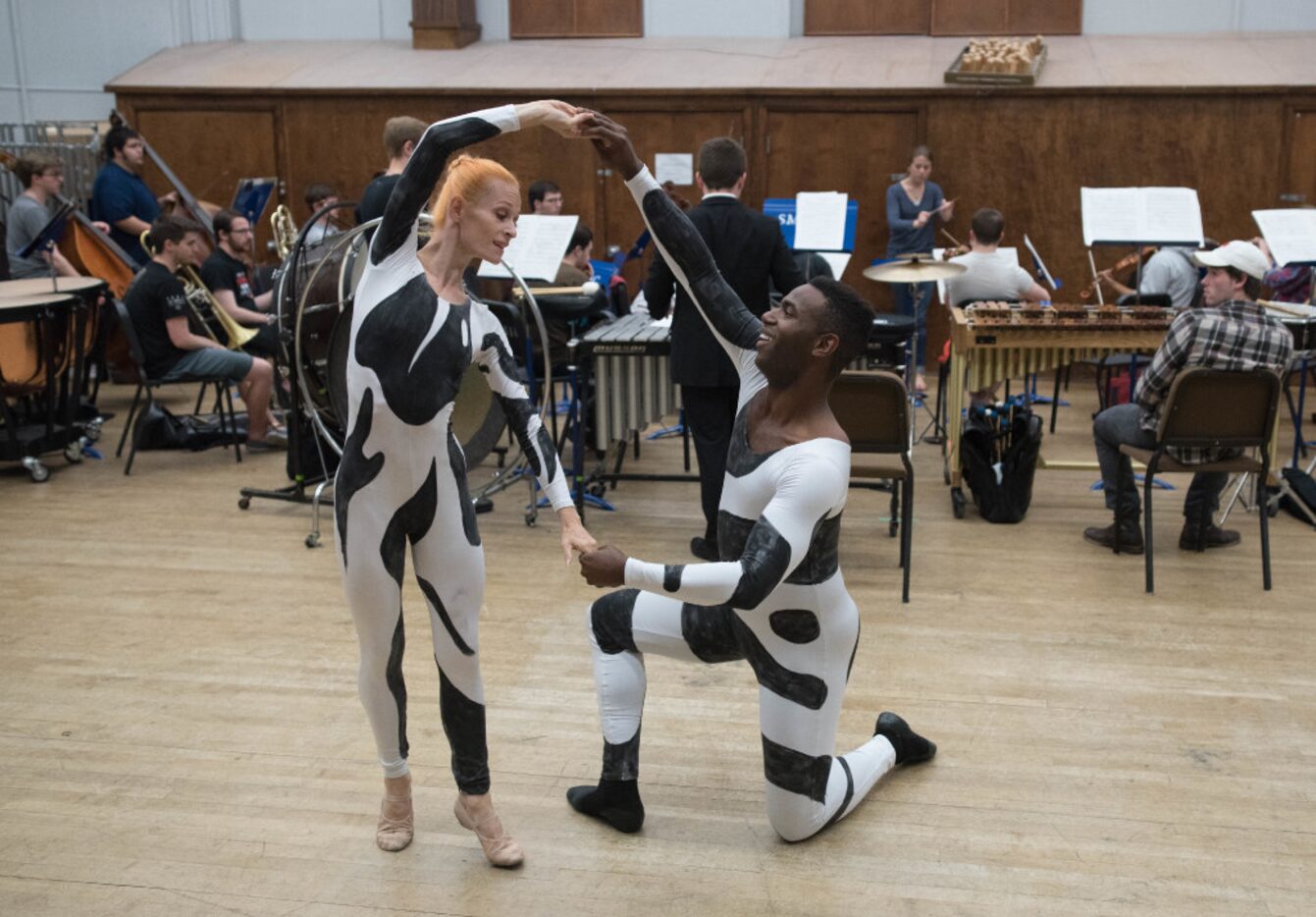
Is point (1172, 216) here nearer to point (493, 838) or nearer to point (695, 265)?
point (695, 265)

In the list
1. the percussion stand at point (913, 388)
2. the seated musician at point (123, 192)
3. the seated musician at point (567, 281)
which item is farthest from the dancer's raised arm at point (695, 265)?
the seated musician at point (123, 192)

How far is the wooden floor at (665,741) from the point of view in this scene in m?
2.82

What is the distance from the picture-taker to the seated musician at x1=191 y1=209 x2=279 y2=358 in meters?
6.93

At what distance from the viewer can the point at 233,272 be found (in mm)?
7129

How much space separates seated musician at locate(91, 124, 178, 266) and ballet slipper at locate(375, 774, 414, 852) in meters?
6.07

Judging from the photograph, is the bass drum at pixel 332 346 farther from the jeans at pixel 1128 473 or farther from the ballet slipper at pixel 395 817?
the jeans at pixel 1128 473

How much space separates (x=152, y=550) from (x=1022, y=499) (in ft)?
11.7

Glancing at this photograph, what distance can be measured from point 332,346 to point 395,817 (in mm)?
2255

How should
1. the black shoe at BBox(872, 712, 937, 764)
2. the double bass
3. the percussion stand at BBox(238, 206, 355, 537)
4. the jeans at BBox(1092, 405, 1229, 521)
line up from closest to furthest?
1. the black shoe at BBox(872, 712, 937, 764)
2. the jeans at BBox(1092, 405, 1229, 521)
3. the percussion stand at BBox(238, 206, 355, 537)
4. the double bass

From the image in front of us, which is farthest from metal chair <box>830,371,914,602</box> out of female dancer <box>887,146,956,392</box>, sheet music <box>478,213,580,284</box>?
female dancer <box>887,146,956,392</box>

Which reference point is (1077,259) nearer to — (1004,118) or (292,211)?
(1004,118)

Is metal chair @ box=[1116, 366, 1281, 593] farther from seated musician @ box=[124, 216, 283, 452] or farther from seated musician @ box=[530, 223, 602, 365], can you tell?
seated musician @ box=[124, 216, 283, 452]

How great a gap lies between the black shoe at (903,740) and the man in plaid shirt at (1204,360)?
2.09m

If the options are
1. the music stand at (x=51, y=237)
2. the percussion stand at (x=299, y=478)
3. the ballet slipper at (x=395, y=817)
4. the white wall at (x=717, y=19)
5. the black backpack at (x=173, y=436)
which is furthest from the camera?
the white wall at (x=717, y=19)
